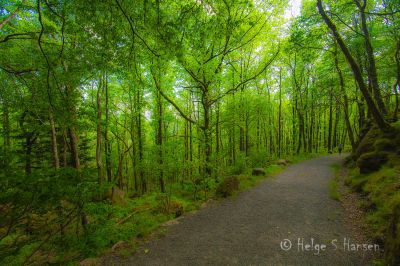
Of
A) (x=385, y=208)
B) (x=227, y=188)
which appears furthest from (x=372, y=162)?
(x=227, y=188)

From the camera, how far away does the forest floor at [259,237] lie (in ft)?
11.7

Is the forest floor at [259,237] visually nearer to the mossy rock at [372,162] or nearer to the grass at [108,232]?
the grass at [108,232]

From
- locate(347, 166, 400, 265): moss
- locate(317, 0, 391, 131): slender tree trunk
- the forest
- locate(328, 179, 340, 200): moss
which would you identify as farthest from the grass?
locate(317, 0, 391, 131): slender tree trunk

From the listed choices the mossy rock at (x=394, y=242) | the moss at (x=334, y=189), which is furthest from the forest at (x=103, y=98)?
the moss at (x=334, y=189)

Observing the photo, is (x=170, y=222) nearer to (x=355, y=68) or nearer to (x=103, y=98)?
(x=355, y=68)

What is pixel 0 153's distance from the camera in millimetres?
2381

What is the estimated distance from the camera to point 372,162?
6801 millimetres

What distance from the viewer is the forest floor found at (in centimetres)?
357

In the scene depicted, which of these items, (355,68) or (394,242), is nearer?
(394,242)

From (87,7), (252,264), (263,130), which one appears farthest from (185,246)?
(263,130)

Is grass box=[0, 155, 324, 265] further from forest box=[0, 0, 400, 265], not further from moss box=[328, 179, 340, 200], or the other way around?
moss box=[328, 179, 340, 200]

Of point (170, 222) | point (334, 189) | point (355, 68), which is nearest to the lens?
point (170, 222)

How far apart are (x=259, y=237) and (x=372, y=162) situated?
5991 millimetres

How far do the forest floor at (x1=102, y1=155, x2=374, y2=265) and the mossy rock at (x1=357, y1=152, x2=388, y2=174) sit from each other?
2.06m
